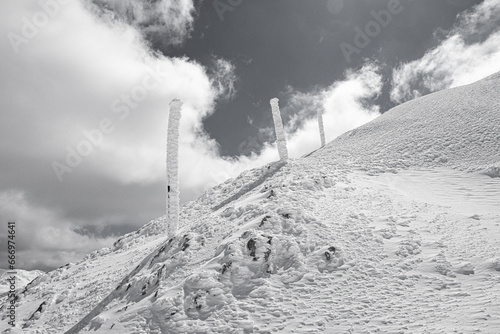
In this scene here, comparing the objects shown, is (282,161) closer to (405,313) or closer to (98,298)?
(98,298)

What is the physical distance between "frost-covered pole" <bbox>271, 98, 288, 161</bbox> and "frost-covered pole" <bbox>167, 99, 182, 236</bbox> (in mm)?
11000

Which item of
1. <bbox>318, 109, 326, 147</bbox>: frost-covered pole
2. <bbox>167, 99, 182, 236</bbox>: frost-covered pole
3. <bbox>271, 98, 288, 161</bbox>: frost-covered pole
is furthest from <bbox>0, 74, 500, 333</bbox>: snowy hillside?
<bbox>318, 109, 326, 147</bbox>: frost-covered pole

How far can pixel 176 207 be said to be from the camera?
869 inches

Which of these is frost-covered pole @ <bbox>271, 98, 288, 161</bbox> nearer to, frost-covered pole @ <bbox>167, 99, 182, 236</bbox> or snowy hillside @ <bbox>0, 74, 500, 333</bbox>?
snowy hillside @ <bbox>0, 74, 500, 333</bbox>

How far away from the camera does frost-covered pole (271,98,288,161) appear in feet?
100

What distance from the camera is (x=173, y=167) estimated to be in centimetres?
2248

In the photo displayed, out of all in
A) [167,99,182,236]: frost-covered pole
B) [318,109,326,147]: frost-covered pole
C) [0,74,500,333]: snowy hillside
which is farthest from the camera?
[318,109,326,147]: frost-covered pole

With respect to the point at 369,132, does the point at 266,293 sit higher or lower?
lower

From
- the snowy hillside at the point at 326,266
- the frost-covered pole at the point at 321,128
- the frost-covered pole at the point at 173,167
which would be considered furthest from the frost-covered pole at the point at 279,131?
the frost-covered pole at the point at 321,128

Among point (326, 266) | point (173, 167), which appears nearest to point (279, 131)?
point (173, 167)

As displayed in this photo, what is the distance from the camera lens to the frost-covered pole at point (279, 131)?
3048 centimetres

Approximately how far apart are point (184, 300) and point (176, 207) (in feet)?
34.3

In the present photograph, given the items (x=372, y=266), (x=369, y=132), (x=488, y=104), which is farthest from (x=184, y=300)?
(x=488, y=104)

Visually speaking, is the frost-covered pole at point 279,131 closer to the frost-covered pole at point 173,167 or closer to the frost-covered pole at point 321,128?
the frost-covered pole at point 173,167
